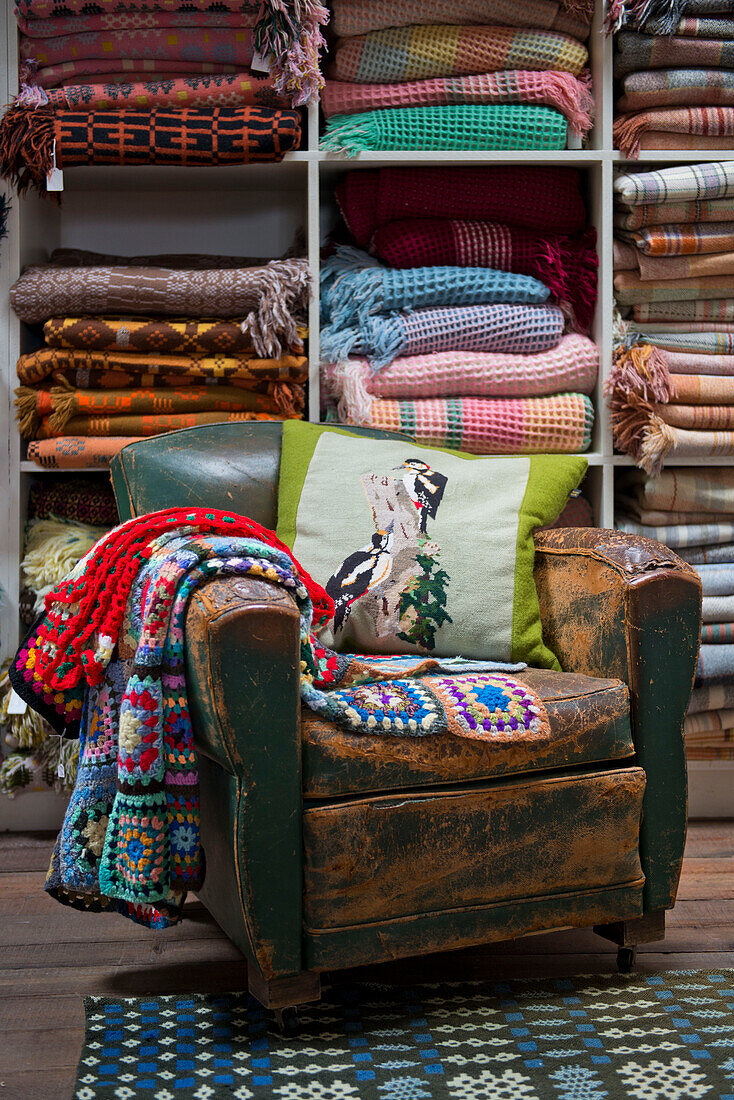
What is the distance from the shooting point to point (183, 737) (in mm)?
1218

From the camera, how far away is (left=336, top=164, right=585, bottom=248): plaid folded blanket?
6.75ft

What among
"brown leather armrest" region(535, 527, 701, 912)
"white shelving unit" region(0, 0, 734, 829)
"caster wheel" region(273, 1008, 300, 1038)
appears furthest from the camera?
"white shelving unit" region(0, 0, 734, 829)

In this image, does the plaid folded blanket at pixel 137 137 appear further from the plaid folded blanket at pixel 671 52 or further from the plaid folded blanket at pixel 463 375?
the plaid folded blanket at pixel 671 52

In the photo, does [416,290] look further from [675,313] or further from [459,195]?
[675,313]

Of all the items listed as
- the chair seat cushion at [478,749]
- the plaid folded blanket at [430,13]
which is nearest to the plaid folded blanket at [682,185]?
the plaid folded blanket at [430,13]

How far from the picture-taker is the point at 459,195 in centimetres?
207

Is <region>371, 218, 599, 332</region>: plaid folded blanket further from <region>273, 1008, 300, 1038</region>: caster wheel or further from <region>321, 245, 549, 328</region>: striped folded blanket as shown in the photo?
<region>273, 1008, 300, 1038</region>: caster wheel

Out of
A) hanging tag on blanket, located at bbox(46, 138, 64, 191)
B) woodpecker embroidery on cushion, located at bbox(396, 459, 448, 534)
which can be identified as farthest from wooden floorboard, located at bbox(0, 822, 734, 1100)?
hanging tag on blanket, located at bbox(46, 138, 64, 191)

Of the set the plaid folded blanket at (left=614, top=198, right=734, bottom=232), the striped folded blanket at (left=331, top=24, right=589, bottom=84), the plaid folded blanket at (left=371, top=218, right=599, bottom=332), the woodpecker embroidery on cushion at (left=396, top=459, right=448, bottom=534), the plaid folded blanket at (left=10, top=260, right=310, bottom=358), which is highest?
the striped folded blanket at (left=331, top=24, right=589, bottom=84)

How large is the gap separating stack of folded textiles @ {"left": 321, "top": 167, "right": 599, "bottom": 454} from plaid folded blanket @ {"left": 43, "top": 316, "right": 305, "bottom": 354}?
0.55ft

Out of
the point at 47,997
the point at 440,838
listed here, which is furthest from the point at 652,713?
the point at 47,997

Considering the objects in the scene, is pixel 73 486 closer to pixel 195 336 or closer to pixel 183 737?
pixel 195 336

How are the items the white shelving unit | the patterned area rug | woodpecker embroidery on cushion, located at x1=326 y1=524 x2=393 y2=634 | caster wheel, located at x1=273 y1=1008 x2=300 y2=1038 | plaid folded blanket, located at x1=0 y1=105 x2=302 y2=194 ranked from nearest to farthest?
1. the patterned area rug
2. caster wheel, located at x1=273 y1=1008 x2=300 y2=1038
3. woodpecker embroidery on cushion, located at x1=326 y1=524 x2=393 y2=634
4. plaid folded blanket, located at x1=0 y1=105 x2=302 y2=194
5. the white shelving unit

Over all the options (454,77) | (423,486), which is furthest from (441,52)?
(423,486)
